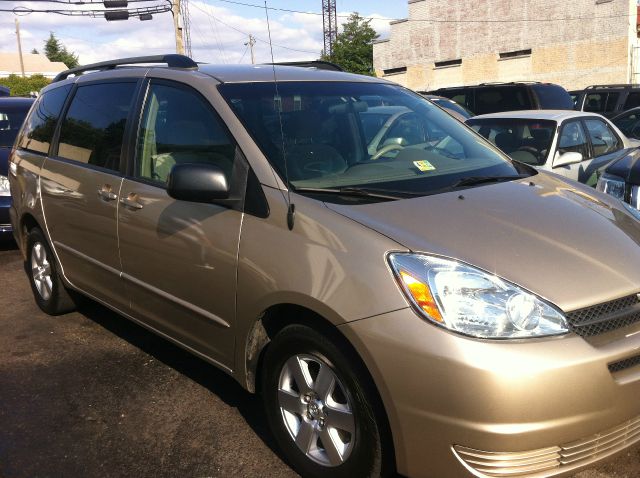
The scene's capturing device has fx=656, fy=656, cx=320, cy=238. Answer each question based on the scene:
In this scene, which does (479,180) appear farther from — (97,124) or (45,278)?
(45,278)

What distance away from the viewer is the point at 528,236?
2625 mm

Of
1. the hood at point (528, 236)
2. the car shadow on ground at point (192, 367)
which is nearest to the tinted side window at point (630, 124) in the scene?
the hood at point (528, 236)

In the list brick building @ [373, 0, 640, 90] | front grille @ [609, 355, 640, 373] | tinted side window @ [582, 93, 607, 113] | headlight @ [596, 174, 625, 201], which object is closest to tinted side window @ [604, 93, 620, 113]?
tinted side window @ [582, 93, 607, 113]

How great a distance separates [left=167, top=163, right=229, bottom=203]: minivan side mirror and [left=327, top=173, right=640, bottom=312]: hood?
542mm

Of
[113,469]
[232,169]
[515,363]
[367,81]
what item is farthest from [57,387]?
[515,363]

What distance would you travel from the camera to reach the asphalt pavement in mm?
3064

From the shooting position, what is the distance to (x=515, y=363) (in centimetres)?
219

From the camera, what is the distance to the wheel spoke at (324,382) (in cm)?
264

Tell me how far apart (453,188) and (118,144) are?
2.06 meters

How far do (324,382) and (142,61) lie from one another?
8.43 ft

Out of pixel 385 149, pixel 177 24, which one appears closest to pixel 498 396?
pixel 385 149

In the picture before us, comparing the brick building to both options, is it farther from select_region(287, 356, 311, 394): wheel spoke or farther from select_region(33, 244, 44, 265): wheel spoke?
select_region(287, 356, 311, 394): wheel spoke

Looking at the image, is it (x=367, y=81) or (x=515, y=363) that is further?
(x=367, y=81)

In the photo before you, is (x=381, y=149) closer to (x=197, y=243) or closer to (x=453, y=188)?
(x=453, y=188)
